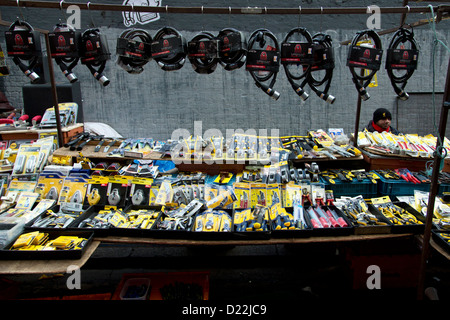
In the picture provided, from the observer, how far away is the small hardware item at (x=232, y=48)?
2920mm

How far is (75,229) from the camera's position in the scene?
278 cm

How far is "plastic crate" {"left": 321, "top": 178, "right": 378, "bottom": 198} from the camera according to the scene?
3.49 metres

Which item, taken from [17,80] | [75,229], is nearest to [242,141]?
[75,229]

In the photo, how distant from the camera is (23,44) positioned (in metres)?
2.93

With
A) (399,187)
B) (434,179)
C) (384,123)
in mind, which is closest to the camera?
(434,179)

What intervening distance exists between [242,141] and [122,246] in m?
2.27

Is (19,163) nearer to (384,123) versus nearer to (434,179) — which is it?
(434,179)

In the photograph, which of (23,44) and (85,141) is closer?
(23,44)

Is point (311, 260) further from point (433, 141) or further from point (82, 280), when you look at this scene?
point (82, 280)

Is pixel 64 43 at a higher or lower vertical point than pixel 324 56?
higher

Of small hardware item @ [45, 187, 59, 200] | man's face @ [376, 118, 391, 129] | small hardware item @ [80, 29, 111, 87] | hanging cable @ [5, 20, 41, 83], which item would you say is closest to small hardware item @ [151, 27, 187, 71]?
small hardware item @ [80, 29, 111, 87]

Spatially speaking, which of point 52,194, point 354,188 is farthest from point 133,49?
point 354,188

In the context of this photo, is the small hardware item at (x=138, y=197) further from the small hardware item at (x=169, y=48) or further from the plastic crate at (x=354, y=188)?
the plastic crate at (x=354, y=188)

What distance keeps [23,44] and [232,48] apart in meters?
1.97
